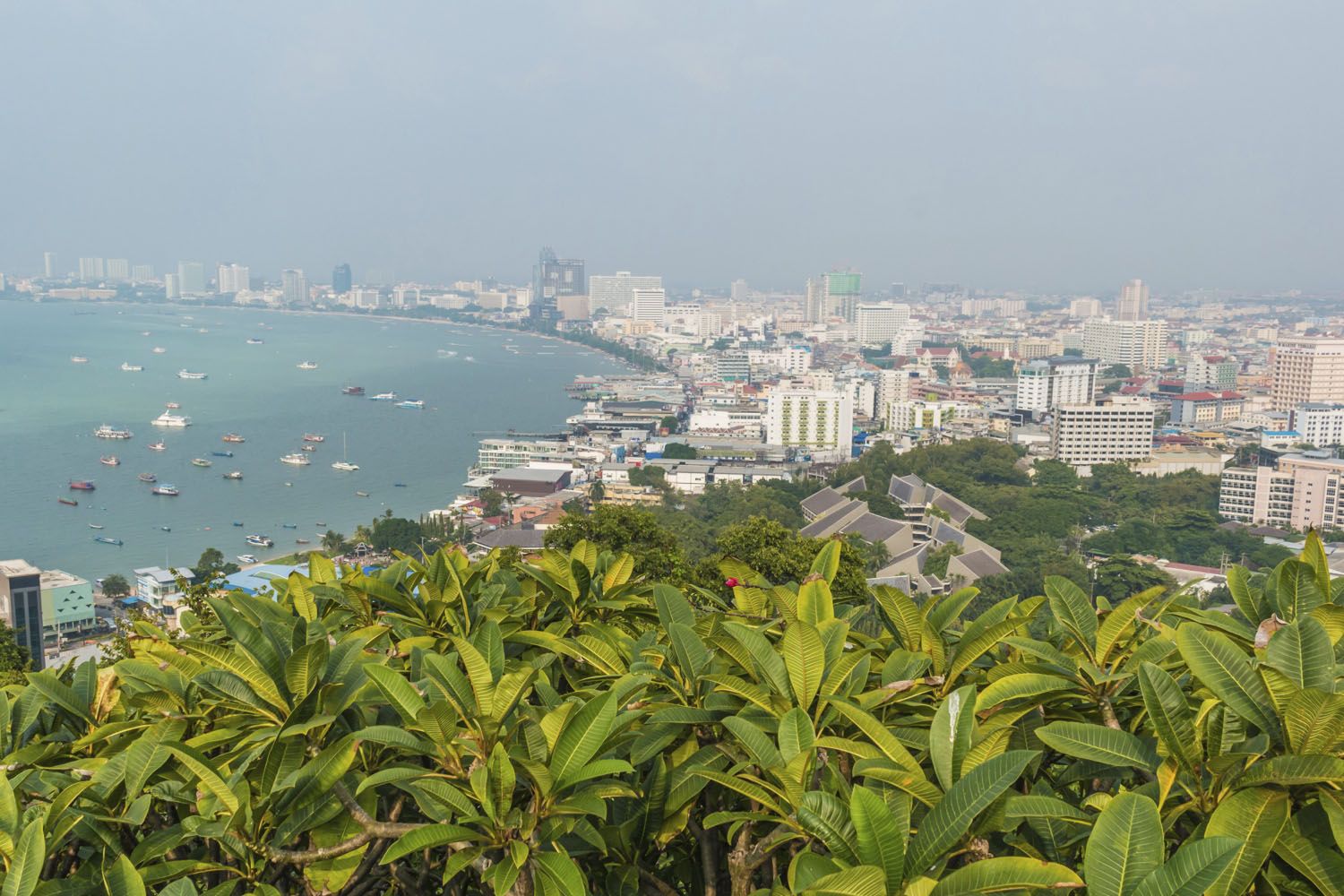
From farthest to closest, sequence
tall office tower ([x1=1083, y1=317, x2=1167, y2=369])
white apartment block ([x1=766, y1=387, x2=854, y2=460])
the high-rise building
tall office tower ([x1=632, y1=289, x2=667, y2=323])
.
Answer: tall office tower ([x1=632, y1=289, x2=667, y2=323]), tall office tower ([x1=1083, y1=317, x2=1167, y2=369]), white apartment block ([x1=766, y1=387, x2=854, y2=460]), the high-rise building

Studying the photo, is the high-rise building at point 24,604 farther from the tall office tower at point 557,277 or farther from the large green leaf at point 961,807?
the tall office tower at point 557,277

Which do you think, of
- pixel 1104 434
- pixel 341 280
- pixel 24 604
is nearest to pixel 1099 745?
pixel 24 604

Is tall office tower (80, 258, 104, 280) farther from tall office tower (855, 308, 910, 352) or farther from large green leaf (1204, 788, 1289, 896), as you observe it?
large green leaf (1204, 788, 1289, 896)

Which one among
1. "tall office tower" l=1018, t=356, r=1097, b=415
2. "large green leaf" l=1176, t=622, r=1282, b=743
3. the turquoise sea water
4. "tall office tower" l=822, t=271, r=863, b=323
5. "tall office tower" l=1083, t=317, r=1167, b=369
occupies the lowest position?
the turquoise sea water

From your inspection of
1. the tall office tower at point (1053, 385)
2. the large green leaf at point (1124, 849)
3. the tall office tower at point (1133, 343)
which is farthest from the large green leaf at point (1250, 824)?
the tall office tower at point (1133, 343)

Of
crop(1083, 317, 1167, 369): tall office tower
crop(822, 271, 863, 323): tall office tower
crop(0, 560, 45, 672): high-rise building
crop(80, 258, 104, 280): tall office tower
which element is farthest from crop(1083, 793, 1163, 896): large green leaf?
crop(80, 258, 104, 280): tall office tower

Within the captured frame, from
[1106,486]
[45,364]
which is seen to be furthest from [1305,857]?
[45,364]
